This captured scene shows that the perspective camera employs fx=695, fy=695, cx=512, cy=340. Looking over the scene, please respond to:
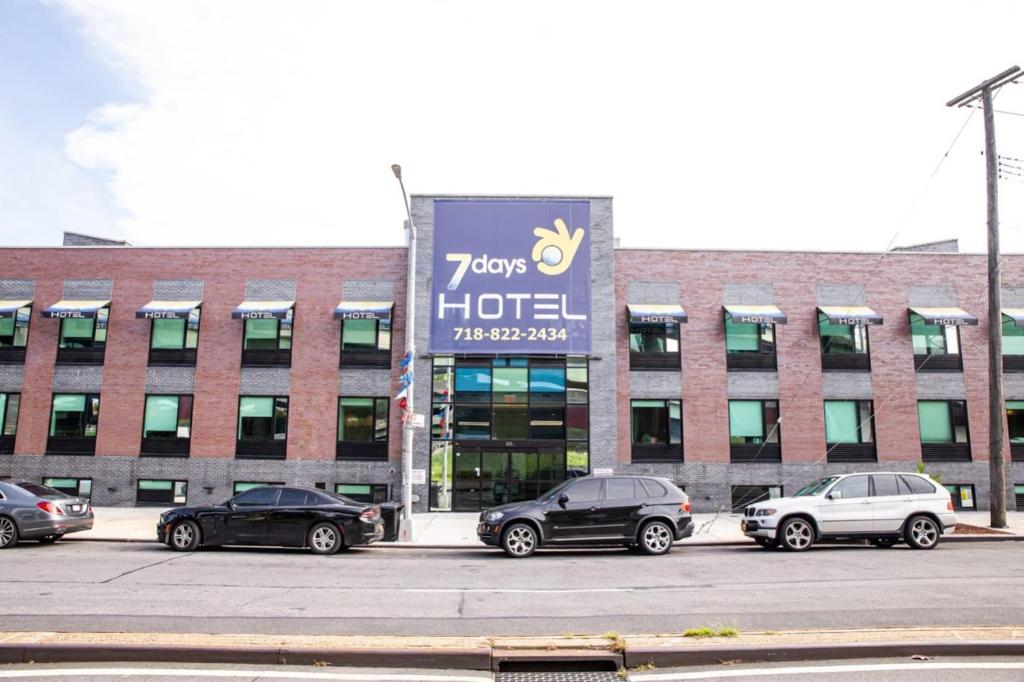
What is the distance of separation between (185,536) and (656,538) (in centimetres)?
1020

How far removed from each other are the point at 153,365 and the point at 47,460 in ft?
16.2

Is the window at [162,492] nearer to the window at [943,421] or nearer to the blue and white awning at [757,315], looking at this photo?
the blue and white awning at [757,315]

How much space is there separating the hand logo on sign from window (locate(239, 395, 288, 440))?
1035 centimetres

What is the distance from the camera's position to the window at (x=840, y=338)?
25078 mm

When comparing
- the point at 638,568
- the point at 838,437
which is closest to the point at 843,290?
the point at 838,437

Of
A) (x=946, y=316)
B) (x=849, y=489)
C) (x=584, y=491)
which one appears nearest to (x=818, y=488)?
(x=849, y=489)

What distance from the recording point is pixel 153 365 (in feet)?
82.3

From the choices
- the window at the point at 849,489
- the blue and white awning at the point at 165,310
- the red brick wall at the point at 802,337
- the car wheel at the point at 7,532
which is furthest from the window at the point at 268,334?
the window at the point at 849,489

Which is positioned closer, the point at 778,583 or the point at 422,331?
the point at 778,583

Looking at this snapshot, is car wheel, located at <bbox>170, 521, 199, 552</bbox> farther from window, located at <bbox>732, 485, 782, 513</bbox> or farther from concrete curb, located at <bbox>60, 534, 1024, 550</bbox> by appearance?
window, located at <bbox>732, 485, 782, 513</bbox>

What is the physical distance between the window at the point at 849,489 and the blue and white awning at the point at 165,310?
21.0 meters

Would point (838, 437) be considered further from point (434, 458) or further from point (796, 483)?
point (434, 458)

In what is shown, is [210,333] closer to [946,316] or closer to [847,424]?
[847,424]

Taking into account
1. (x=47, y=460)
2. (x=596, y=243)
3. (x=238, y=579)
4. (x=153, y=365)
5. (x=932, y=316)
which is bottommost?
(x=238, y=579)
